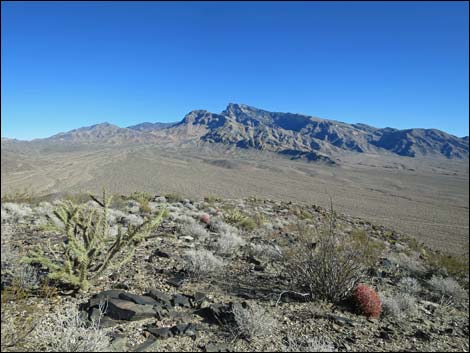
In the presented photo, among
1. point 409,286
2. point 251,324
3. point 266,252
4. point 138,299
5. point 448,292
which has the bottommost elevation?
point 448,292

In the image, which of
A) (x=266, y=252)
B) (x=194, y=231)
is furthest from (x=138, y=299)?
(x=194, y=231)

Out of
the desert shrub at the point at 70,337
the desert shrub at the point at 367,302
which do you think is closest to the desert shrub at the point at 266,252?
the desert shrub at the point at 367,302

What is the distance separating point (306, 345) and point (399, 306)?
8.44ft

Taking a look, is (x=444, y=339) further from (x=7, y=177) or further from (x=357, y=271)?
(x=7, y=177)

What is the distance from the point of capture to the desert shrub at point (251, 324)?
13.6 ft

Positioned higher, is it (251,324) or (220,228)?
(251,324)

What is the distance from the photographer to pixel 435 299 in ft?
23.4

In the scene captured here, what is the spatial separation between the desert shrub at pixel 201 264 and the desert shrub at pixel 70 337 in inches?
96.6

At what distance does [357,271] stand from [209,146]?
19081cm

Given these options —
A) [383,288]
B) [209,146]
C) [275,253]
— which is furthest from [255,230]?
[209,146]

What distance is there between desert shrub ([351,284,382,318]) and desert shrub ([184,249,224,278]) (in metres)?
2.58

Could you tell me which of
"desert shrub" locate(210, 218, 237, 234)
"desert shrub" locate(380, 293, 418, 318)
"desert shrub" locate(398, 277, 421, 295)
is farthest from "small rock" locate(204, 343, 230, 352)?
"desert shrub" locate(210, 218, 237, 234)

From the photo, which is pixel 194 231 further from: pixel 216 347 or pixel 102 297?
pixel 216 347

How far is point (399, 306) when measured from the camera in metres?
5.71
